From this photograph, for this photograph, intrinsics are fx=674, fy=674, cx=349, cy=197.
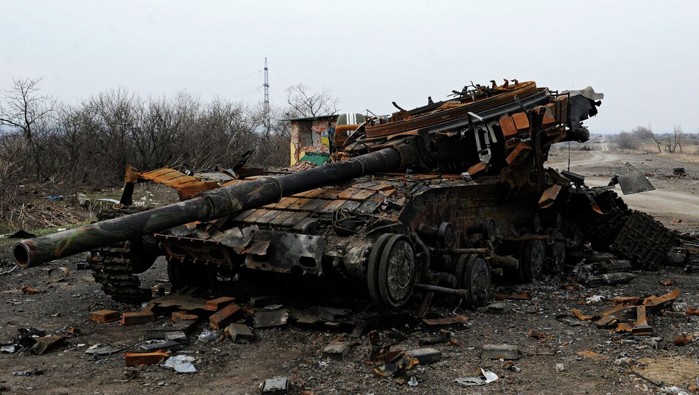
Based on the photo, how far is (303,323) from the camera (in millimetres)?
7020

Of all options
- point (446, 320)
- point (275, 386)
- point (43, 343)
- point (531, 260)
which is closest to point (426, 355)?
point (446, 320)

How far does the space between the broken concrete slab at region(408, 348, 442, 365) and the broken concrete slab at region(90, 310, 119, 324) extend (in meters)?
3.58

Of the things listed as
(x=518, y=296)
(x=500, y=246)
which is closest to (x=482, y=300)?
(x=518, y=296)

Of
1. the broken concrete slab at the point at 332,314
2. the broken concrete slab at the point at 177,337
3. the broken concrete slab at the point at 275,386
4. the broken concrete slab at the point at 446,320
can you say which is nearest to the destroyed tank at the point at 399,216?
the broken concrete slab at the point at 446,320

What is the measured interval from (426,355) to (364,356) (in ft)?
1.91

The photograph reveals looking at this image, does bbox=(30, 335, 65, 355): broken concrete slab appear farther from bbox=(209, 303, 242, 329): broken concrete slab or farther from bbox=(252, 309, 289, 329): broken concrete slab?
bbox=(252, 309, 289, 329): broken concrete slab

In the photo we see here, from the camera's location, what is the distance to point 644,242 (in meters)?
10.9

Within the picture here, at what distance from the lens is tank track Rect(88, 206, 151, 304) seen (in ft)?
26.0

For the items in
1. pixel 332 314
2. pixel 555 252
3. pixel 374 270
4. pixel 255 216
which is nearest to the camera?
pixel 374 270

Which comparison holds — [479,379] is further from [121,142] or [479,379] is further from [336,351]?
[121,142]

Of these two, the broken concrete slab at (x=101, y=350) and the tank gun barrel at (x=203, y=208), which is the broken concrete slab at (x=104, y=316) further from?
the tank gun barrel at (x=203, y=208)

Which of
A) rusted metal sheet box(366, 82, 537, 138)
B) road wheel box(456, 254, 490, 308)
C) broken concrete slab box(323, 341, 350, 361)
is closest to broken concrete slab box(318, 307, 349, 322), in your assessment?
broken concrete slab box(323, 341, 350, 361)

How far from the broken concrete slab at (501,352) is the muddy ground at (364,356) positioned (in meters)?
0.09

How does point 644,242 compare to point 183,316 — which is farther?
point 644,242
